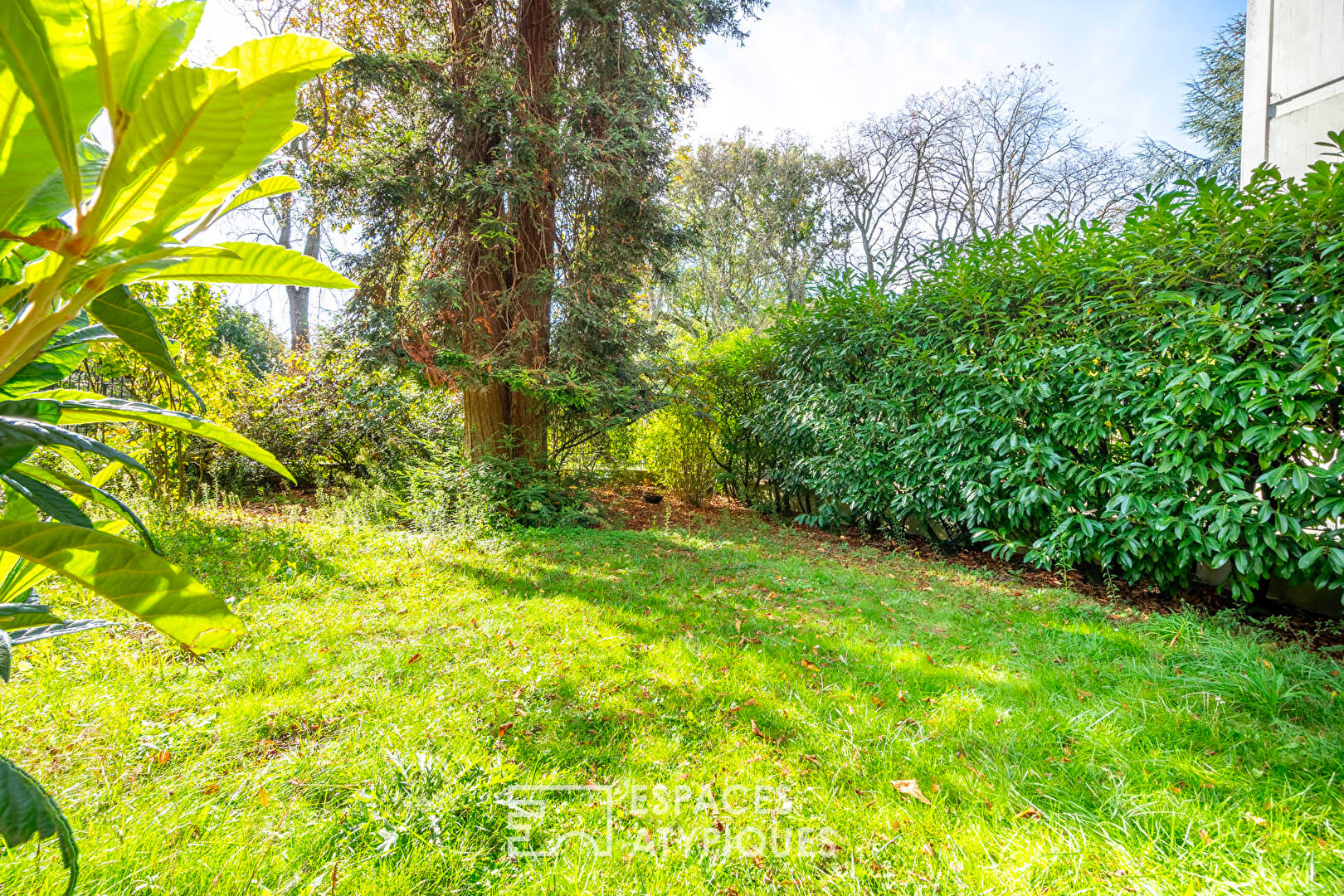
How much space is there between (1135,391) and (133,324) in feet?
15.4

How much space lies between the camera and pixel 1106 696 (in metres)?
2.12

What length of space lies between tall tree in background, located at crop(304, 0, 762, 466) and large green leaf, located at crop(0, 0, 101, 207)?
14.8 ft

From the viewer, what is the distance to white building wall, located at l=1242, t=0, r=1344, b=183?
3.61 m

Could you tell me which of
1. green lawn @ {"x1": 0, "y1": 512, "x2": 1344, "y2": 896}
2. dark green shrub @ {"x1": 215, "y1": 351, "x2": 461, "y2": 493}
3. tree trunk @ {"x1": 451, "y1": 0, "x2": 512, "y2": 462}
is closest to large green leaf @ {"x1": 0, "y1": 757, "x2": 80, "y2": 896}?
green lawn @ {"x1": 0, "y1": 512, "x2": 1344, "y2": 896}

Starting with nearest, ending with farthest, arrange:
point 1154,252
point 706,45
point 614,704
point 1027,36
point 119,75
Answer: point 119,75
point 614,704
point 1154,252
point 706,45
point 1027,36

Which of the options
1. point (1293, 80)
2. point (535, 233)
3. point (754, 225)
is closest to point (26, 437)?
point (535, 233)

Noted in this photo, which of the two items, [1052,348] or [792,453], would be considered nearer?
[1052,348]

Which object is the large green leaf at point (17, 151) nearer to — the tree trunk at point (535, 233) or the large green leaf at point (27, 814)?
the large green leaf at point (27, 814)

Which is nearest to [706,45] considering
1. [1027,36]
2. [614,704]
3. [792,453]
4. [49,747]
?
[792,453]

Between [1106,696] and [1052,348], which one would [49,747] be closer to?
[1106,696]

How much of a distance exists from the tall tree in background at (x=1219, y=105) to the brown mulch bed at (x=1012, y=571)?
37.5ft

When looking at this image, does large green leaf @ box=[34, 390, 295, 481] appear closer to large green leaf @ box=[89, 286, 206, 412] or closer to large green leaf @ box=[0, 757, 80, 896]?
large green leaf @ box=[89, 286, 206, 412]

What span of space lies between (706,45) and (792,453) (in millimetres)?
5224

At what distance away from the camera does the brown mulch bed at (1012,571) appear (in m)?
3.10
